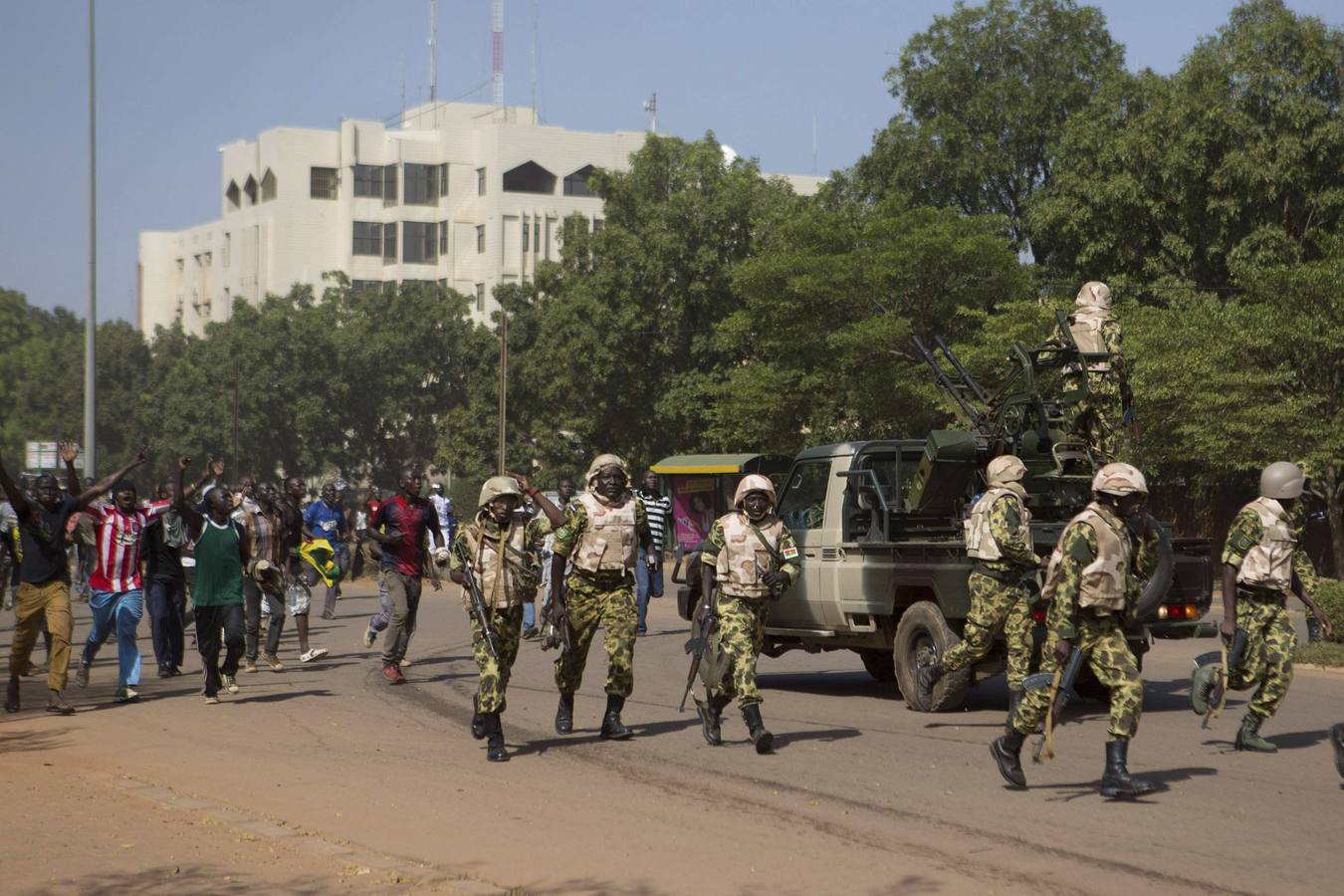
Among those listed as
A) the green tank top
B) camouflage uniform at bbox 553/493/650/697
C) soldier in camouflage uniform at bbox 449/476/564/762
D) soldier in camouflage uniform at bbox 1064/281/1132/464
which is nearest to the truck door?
soldier in camouflage uniform at bbox 1064/281/1132/464

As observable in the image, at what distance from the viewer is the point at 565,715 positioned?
11125 mm

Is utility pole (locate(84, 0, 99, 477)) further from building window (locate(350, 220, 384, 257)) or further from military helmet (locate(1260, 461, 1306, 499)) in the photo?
building window (locate(350, 220, 384, 257))

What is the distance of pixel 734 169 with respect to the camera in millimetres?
52781

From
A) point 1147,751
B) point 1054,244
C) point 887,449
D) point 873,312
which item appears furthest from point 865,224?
point 1147,751

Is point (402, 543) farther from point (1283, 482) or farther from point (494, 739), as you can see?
point (1283, 482)

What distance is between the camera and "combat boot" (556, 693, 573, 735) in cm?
1109

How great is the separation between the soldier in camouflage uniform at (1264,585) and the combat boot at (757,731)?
2.82m

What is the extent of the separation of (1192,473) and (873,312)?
798cm

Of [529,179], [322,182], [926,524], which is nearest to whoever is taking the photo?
[926,524]

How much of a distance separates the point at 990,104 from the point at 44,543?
3687 centimetres

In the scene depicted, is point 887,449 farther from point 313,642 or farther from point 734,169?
point 734,169

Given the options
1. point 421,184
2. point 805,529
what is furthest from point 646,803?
point 421,184

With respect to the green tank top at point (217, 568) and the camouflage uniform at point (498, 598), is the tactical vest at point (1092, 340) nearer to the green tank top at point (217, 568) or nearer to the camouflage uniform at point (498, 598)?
the camouflage uniform at point (498, 598)

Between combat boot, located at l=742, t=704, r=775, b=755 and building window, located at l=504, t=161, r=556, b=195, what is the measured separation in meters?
79.8
